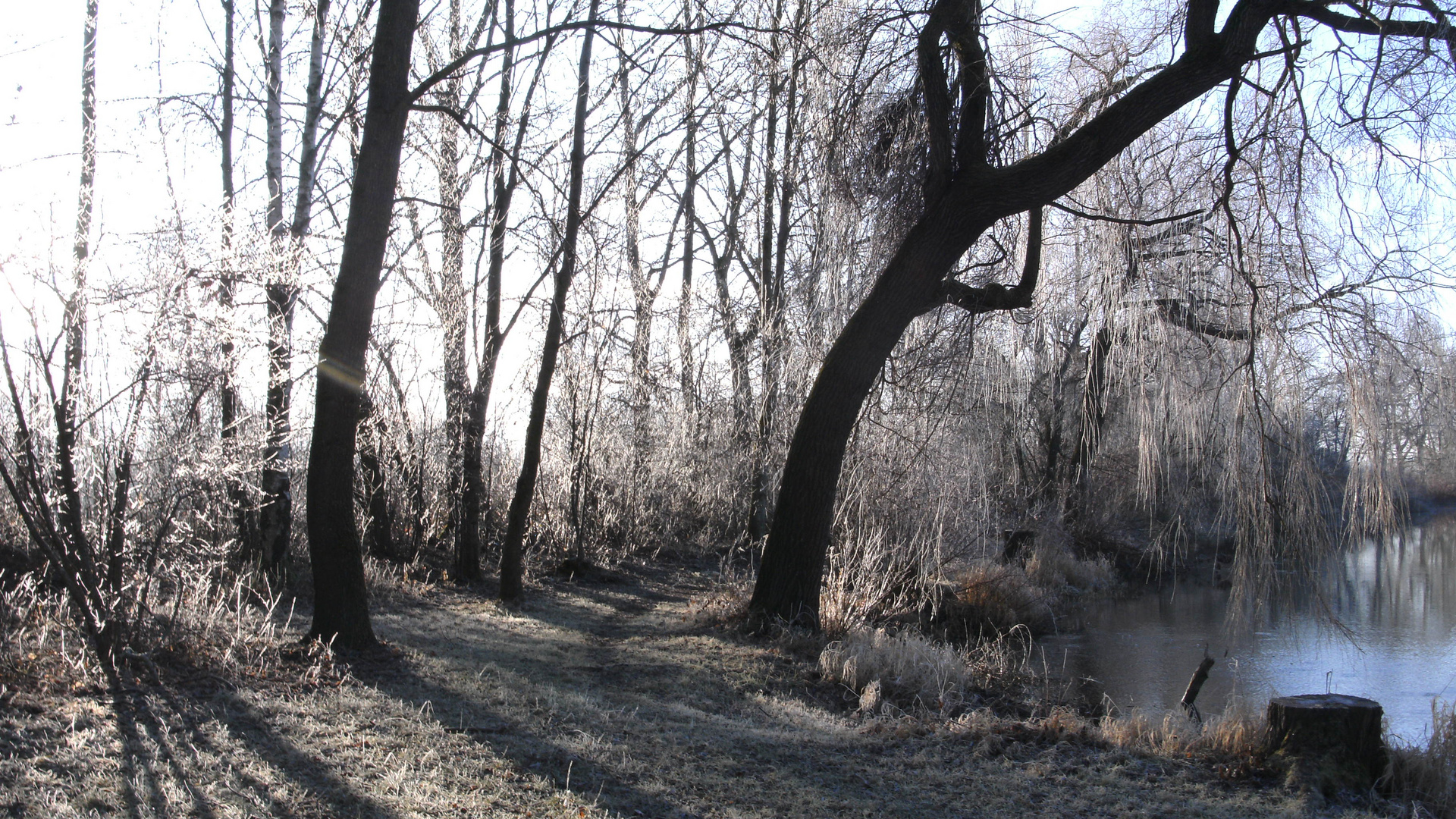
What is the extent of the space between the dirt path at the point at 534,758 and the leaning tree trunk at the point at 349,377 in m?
0.52

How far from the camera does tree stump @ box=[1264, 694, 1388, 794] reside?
451cm

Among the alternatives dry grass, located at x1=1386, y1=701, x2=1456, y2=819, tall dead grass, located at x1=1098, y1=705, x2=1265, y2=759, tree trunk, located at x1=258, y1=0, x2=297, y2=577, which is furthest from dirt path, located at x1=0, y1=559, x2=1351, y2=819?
tree trunk, located at x1=258, y1=0, x2=297, y2=577

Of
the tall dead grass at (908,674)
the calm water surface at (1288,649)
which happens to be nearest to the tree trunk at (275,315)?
the tall dead grass at (908,674)

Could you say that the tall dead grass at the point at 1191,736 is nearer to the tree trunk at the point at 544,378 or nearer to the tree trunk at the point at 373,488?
the tree trunk at the point at 544,378

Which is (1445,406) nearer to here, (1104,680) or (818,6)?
(1104,680)

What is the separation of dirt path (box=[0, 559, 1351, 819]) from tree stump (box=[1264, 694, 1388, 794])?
11.1 inches

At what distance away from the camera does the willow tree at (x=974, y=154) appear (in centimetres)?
658

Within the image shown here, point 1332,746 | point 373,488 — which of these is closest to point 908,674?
point 1332,746

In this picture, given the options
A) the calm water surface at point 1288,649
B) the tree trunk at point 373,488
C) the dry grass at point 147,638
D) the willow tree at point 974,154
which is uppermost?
the willow tree at point 974,154

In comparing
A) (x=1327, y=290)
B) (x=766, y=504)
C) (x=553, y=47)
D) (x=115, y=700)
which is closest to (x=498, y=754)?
(x=115, y=700)

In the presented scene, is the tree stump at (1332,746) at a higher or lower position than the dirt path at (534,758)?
higher

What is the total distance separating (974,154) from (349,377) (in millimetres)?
4861

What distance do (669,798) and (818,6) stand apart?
6.44 meters

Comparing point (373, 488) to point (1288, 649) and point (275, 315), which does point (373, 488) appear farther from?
point (1288, 649)
